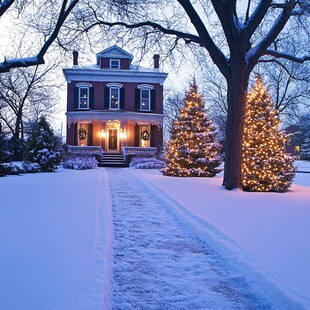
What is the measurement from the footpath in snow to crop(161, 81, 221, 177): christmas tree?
35.1ft

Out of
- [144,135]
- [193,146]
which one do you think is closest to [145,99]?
[144,135]

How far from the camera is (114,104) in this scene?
102 feet

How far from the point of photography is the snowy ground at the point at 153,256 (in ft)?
11.0

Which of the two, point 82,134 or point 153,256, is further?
point 82,134

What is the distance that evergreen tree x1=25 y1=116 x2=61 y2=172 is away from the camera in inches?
734

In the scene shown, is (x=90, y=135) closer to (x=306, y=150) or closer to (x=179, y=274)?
(x=179, y=274)

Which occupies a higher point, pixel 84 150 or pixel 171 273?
pixel 84 150

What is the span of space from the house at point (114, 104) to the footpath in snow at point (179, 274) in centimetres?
2406

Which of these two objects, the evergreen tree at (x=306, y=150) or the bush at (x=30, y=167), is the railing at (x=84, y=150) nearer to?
the bush at (x=30, y=167)

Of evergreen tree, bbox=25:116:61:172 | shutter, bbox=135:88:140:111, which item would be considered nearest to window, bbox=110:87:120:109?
shutter, bbox=135:88:140:111

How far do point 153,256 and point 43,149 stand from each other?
50.3 feet

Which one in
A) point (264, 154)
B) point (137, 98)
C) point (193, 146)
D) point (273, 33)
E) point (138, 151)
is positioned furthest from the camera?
point (137, 98)

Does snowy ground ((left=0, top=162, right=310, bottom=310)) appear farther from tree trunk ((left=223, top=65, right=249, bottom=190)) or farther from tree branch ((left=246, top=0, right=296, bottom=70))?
tree branch ((left=246, top=0, right=296, bottom=70))

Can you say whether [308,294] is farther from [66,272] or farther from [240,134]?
[240,134]
